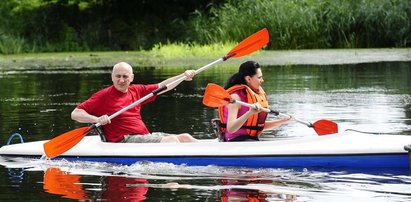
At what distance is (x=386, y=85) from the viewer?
17.7m

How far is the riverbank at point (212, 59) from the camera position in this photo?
80.5 ft

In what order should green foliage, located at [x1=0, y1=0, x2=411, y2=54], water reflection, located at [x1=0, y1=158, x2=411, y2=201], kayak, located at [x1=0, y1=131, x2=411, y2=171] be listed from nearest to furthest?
1. water reflection, located at [x1=0, y1=158, x2=411, y2=201]
2. kayak, located at [x1=0, y1=131, x2=411, y2=171]
3. green foliage, located at [x1=0, y1=0, x2=411, y2=54]

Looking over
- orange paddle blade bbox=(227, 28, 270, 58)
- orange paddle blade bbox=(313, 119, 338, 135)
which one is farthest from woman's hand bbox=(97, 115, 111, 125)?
orange paddle blade bbox=(227, 28, 270, 58)

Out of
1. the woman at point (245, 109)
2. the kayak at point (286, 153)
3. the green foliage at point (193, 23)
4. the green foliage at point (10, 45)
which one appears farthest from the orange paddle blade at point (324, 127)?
the green foliage at point (10, 45)

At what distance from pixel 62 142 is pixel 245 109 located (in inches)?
64.2

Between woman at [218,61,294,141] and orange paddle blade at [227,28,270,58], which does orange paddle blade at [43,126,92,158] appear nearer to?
woman at [218,61,294,141]

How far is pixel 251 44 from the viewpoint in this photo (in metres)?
11.1

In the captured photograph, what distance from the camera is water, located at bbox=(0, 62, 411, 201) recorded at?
25.6 ft

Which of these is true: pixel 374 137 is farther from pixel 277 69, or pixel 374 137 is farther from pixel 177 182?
pixel 277 69

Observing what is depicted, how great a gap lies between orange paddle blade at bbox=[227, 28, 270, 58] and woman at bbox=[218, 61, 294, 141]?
5.38 ft

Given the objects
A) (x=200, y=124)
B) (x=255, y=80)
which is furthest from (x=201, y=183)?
(x=200, y=124)

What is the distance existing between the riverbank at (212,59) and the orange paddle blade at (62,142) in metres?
14.6

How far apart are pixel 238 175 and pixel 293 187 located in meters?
0.82

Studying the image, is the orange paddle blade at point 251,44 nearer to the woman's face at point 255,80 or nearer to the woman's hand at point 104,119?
the woman's face at point 255,80
